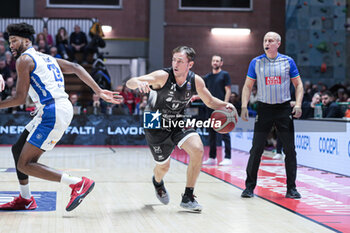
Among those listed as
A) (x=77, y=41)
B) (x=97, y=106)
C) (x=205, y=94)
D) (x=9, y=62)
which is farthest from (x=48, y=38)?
(x=205, y=94)

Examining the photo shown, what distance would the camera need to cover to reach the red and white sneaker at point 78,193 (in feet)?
16.4

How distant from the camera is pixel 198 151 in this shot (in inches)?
218

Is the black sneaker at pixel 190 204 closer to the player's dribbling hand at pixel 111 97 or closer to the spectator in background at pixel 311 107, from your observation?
the player's dribbling hand at pixel 111 97

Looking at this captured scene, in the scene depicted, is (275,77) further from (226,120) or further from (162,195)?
(162,195)

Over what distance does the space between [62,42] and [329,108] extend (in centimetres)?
966

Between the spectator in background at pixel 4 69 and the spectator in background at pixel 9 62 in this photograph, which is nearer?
the spectator in background at pixel 4 69

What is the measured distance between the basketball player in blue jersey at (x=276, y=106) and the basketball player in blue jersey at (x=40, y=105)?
7.08 feet

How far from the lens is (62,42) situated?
17422 millimetres

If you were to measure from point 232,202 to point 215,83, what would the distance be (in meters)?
4.21

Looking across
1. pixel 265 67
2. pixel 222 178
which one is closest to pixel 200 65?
pixel 222 178

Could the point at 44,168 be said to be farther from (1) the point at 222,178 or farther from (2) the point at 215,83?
(2) the point at 215,83

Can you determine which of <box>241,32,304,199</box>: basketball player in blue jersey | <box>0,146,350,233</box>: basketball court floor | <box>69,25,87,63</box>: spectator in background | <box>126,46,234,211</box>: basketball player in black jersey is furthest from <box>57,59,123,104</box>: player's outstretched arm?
<box>69,25,87,63</box>: spectator in background

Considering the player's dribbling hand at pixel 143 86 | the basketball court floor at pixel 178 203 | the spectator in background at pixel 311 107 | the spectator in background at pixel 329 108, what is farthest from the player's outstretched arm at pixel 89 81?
the spectator in background at pixel 311 107

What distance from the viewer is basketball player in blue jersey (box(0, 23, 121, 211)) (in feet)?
16.4
